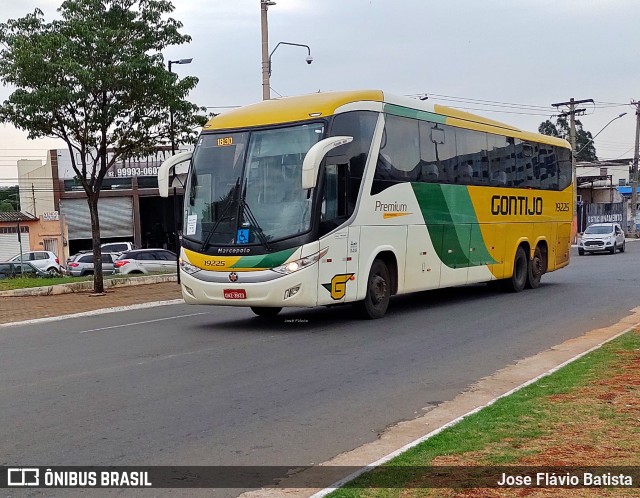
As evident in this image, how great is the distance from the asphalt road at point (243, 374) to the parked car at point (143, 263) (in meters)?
15.6

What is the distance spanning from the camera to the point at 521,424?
23.5 feet

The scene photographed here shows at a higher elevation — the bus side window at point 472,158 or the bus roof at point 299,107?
the bus roof at point 299,107

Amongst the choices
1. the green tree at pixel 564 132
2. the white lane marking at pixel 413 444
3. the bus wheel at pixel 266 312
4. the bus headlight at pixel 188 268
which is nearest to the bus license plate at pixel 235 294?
the bus headlight at pixel 188 268

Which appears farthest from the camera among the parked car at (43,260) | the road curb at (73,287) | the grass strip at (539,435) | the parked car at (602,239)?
the parked car at (602,239)

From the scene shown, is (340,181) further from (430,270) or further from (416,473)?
(416,473)

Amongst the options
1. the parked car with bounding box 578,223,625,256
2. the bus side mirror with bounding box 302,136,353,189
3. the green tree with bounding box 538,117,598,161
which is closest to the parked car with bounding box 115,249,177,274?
the bus side mirror with bounding box 302,136,353,189

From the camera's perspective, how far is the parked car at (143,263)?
110 ft

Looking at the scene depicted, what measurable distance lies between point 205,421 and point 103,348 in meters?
5.28

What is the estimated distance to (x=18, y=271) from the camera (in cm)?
3319

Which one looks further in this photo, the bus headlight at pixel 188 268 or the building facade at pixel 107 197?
the building facade at pixel 107 197

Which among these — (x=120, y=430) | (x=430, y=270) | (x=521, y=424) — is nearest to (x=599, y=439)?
(x=521, y=424)

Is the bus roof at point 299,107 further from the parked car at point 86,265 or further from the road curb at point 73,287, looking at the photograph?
the parked car at point 86,265

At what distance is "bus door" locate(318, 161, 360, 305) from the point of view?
13727 millimetres

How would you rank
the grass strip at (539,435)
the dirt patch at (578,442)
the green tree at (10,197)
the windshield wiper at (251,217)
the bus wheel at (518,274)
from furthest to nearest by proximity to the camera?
the green tree at (10,197), the bus wheel at (518,274), the windshield wiper at (251,217), the grass strip at (539,435), the dirt patch at (578,442)
